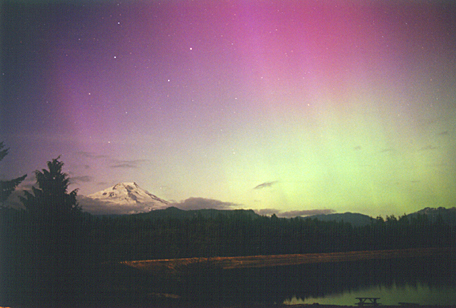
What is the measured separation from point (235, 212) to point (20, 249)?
5698mm

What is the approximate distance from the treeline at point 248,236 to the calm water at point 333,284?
61 cm

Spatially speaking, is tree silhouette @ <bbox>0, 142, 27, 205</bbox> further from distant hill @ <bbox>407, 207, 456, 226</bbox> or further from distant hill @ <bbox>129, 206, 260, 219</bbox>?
distant hill @ <bbox>407, 207, 456, 226</bbox>

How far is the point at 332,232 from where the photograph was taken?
979cm

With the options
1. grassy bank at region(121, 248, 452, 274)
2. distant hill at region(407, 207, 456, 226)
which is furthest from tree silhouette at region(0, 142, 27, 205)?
distant hill at region(407, 207, 456, 226)

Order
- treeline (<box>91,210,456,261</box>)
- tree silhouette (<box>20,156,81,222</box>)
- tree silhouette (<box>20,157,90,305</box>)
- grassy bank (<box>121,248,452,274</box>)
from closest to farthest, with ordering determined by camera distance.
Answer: tree silhouette (<box>20,157,90,305</box>)
grassy bank (<box>121,248,452,274</box>)
treeline (<box>91,210,456,261</box>)
tree silhouette (<box>20,156,81,222</box>)

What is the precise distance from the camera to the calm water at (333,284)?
704 centimetres

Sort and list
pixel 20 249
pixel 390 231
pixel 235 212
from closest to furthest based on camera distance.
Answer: pixel 20 249 → pixel 235 212 → pixel 390 231

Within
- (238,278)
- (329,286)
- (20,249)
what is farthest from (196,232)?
(20,249)

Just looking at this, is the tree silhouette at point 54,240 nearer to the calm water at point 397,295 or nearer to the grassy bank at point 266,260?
the grassy bank at point 266,260

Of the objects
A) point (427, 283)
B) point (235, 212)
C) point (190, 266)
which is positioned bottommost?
point (427, 283)

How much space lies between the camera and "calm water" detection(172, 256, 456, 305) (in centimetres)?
704

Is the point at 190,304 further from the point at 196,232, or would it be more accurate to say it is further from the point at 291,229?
the point at 291,229

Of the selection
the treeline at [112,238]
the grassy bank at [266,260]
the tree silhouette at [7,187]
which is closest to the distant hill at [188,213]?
the treeline at [112,238]

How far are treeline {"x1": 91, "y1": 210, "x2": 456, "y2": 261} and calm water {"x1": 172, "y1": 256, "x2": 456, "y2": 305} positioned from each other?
1.99 ft
